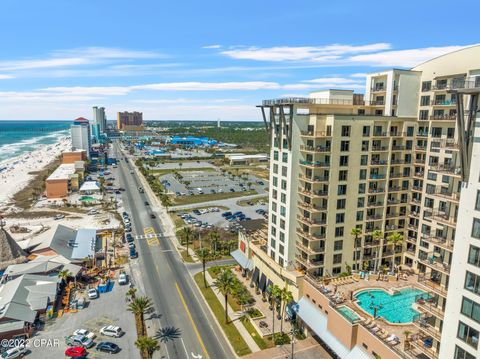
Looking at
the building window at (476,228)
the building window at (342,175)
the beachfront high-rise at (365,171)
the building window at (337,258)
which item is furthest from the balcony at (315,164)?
the building window at (476,228)

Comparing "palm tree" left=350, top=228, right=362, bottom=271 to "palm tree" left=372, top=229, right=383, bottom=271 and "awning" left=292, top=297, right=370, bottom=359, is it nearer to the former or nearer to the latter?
"palm tree" left=372, top=229, right=383, bottom=271

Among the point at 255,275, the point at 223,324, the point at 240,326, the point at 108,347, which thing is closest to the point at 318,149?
the point at 255,275

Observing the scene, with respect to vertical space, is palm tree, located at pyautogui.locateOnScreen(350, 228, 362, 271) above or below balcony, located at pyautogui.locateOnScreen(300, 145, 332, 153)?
below

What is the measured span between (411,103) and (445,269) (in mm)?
41307

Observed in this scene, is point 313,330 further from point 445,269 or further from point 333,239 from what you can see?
point 445,269

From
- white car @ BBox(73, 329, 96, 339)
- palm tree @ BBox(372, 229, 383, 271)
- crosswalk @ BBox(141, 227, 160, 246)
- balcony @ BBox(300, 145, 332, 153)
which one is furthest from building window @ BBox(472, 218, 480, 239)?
crosswalk @ BBox(141, 227, 160, 246)

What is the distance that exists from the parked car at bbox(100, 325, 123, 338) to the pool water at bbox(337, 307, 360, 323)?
37556 millimetres

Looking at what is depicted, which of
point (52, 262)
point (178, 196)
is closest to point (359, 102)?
point (52, 262)

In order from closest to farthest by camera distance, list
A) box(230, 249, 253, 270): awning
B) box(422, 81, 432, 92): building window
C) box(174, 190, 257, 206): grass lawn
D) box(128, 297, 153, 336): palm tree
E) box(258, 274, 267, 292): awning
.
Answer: box(128, 297, 153, 336): palm tree < box(422, 81, 432, 92): building window < box(258, 274, 267, 292): awning < box(230, 249, 253, 270): awning < box(174, 190, 257, 206): grass lawn

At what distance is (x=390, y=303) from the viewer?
180 ft

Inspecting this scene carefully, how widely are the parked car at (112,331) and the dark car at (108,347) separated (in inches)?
122

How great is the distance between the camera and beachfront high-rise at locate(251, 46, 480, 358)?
6106 centimetres

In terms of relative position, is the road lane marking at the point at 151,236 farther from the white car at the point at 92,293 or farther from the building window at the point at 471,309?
the building window at the point at 471,309

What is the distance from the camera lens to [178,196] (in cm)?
16012
